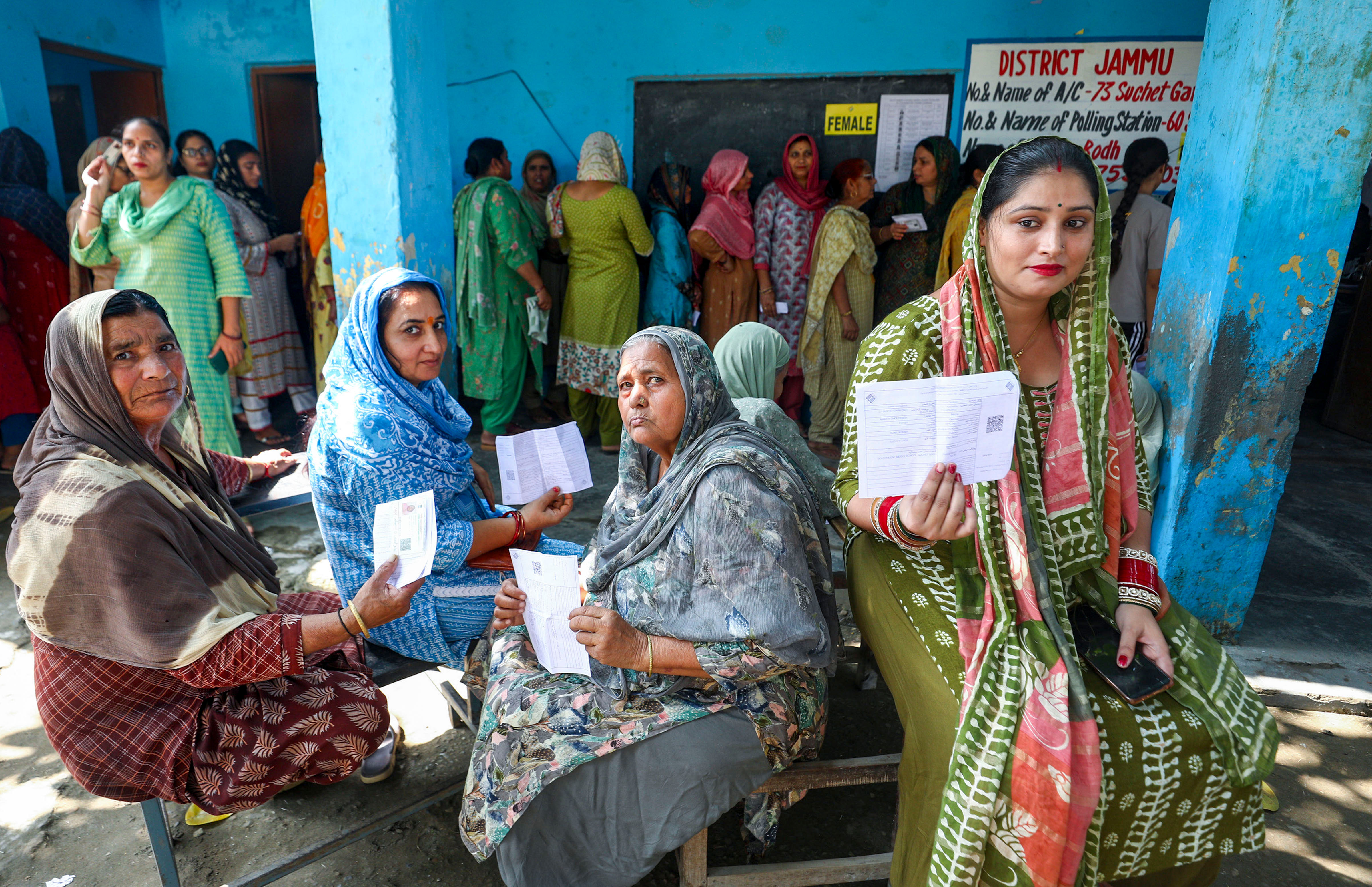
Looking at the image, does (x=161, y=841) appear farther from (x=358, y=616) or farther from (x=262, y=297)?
(x=262, y=297)

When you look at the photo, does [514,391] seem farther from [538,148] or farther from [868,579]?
[868,579]

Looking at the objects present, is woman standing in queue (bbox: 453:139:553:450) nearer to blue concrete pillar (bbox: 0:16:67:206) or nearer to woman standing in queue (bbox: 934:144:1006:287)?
woman standing in queue (bbox: 934:144:1006:287)

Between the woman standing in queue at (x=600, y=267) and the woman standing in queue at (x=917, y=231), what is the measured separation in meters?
1.72

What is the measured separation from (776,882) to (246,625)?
1.44 metres

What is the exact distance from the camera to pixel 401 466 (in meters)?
2.38

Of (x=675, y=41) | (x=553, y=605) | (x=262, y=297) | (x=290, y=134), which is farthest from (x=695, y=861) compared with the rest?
(x=290, y=134)

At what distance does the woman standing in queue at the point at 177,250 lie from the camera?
4.09 meters

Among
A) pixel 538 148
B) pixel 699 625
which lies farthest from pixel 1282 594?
pixel 538 148

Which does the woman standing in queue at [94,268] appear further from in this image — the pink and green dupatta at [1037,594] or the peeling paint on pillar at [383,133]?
the pink and green dupatta at [1037,594]

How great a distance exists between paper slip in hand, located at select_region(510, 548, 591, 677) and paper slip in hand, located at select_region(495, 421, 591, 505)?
2.01 feet

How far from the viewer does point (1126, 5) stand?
546 cm

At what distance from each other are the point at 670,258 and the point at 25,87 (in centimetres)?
465

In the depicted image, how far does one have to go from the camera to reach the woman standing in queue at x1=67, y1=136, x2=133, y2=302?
4418mm

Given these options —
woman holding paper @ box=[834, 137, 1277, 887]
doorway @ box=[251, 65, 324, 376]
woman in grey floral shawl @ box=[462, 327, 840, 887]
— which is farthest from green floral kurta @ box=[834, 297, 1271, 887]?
doorway @ box=[251, 65, 324, 376]
